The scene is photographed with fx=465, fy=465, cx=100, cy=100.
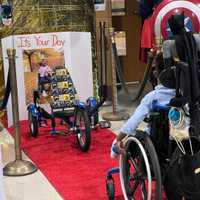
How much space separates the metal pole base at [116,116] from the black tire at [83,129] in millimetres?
1279

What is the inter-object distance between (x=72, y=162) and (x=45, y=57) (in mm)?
2066

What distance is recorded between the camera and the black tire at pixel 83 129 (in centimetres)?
450

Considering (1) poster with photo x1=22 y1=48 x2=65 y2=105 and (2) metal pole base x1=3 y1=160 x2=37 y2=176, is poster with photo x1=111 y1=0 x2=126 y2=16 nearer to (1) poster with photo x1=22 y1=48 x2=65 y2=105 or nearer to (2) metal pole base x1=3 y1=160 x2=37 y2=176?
(1) poster with photo x1=22 y1=48 x2=65 y2=105

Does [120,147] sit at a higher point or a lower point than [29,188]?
higher

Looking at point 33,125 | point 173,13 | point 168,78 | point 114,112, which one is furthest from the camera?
point 114,112

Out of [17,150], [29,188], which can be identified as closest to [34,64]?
[17,150]

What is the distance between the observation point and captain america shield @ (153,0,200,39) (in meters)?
2.90

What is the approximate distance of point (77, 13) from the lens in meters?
6.36

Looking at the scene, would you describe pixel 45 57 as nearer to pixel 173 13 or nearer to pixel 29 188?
pixel 29 188

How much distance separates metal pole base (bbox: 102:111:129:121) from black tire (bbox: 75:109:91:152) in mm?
1279

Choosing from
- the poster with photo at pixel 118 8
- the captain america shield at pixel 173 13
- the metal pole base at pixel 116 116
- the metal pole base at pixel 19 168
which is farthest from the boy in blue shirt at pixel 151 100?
the poster with photo at pixel 118 8

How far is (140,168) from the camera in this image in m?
2.87

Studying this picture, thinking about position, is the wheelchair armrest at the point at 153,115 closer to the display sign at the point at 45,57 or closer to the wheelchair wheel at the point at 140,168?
the wheelchair wheel at the point at 140,168

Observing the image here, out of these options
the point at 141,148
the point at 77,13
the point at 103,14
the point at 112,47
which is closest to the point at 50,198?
the point at 141,148
